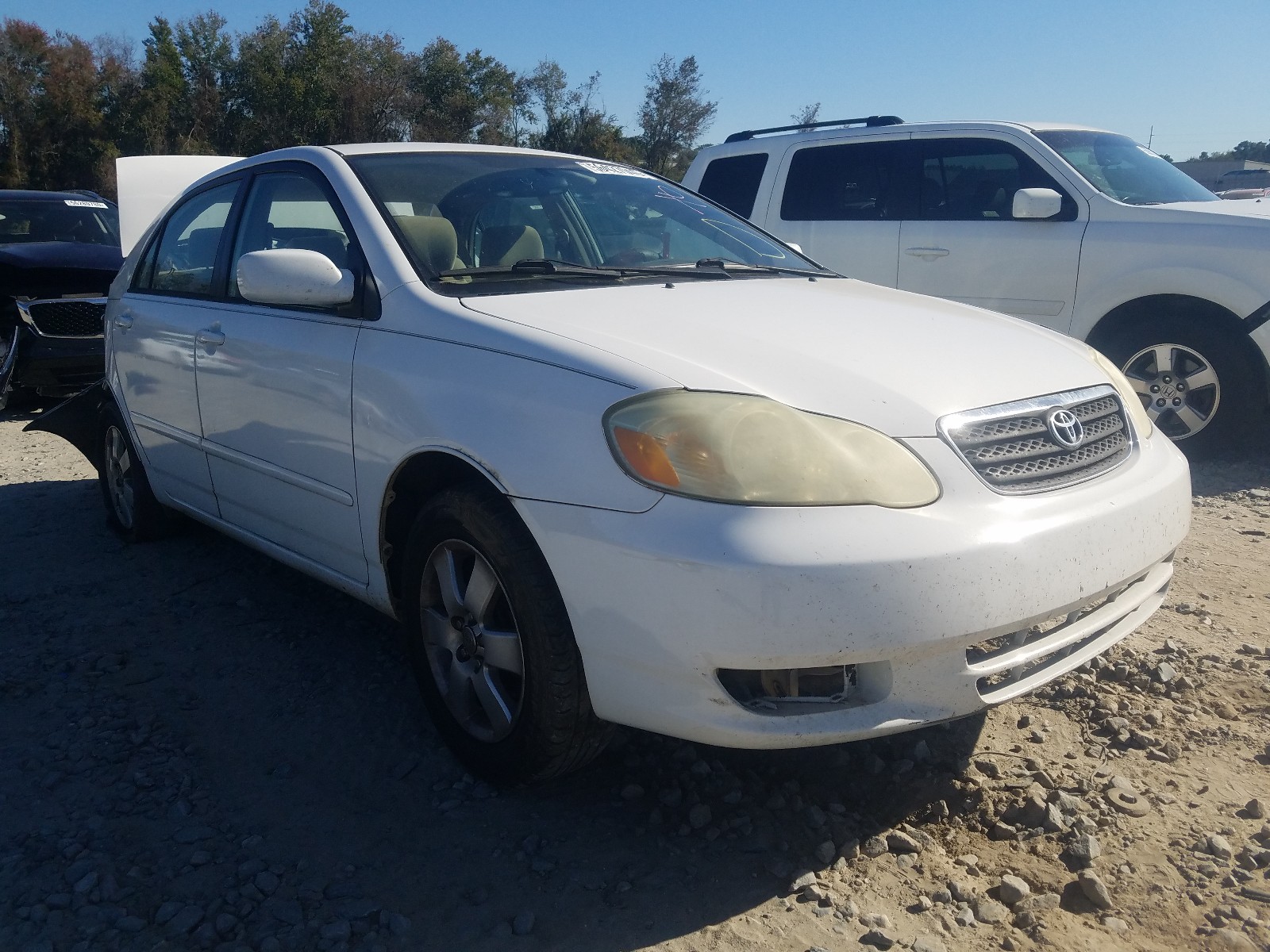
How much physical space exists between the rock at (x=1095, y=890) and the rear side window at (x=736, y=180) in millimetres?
6075

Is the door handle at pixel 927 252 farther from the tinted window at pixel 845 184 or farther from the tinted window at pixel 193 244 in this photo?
the tinted window at pixel 193 244

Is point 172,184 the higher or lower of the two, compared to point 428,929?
higher

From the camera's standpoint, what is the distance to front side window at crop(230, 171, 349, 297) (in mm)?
3354

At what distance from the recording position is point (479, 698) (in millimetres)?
2713

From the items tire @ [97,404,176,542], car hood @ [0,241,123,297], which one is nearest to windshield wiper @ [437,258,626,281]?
tire @ [97,404,176,542]

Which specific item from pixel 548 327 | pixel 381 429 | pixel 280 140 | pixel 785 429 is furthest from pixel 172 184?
pixel 280 140

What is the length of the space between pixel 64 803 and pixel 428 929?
1132 millimetres

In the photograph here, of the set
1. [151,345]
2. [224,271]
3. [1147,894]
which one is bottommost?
[1147,894]

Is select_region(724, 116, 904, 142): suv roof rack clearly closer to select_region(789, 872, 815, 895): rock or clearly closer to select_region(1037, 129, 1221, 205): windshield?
select_region(1037, 129, 1221, 205): windshield

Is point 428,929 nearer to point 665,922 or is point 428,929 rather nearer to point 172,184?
point 665,922

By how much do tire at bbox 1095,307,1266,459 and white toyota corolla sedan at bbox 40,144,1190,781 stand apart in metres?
3.20

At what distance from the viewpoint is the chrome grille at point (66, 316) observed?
7.79m

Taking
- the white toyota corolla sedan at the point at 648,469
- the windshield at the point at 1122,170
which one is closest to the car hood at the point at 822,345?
the white toyota corolla sedan at the point at 648,469

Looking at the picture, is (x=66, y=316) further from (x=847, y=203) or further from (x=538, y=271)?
(x=538, y=271)
